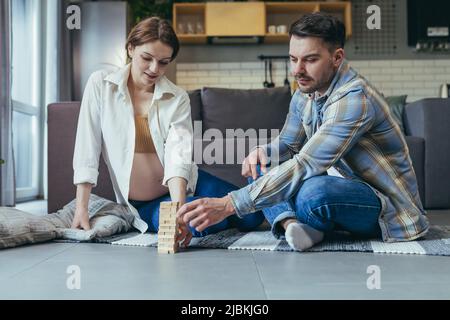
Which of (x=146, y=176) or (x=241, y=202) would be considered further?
(x=146, y=176)

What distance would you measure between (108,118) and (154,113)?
160 millimetres

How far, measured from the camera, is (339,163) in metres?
1.70

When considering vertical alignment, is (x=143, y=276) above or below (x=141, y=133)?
below

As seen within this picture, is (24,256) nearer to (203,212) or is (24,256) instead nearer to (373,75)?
(203,212)

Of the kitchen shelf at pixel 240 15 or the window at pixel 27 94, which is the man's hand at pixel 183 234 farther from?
the kitchen shelf at pixel 240 15

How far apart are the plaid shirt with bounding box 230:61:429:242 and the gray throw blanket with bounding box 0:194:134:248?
64cm

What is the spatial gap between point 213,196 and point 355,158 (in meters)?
0.62

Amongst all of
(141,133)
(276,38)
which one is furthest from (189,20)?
(141,133)

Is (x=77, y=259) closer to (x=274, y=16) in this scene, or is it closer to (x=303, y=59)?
(x=303, y=59)

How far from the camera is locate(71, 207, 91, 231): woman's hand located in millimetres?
1851

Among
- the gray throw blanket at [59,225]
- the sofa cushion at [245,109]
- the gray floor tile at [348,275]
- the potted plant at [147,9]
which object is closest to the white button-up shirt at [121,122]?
the gray throw blanket at [59,225]

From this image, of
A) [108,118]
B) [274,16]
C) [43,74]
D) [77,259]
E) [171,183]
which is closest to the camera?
[77,259]
